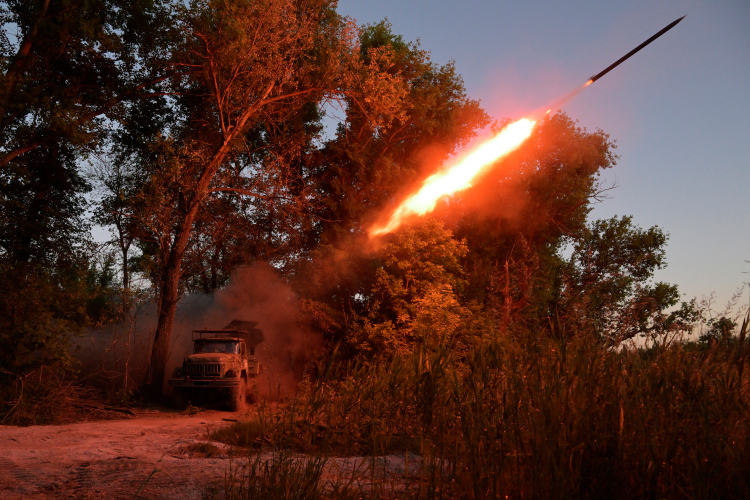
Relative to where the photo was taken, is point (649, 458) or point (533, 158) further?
point (533, 158)

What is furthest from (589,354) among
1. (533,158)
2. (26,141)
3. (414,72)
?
(533,158)

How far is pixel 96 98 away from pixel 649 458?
62.3ft

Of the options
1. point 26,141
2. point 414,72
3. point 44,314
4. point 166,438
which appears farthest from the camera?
point 414,72

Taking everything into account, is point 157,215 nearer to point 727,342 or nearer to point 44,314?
point 44,314

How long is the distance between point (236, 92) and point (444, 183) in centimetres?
1002

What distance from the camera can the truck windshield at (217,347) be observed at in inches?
628

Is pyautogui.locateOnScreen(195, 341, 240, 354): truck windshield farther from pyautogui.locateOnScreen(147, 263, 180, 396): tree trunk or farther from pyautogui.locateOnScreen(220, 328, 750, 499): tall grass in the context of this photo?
pyautogui.locateOnScreen(220, 328, 750, 499): tall grass

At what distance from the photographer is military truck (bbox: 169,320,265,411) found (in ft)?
49.1

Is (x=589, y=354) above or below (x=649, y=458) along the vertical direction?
above

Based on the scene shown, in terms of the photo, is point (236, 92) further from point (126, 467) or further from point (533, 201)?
point (533, 201)

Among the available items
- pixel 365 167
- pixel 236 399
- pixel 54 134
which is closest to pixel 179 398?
pixel 236 399

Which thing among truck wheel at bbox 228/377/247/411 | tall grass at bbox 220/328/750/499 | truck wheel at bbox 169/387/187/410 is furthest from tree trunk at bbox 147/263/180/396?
tall grass at bbox 220/328/750/499

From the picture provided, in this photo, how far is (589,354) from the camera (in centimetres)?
506

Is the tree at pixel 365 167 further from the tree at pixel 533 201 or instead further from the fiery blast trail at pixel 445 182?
the tree at pixel 533 201
